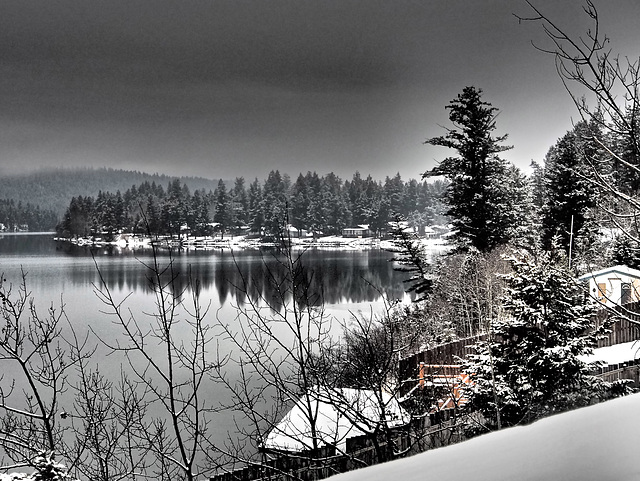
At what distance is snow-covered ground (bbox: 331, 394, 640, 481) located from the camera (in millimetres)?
1796

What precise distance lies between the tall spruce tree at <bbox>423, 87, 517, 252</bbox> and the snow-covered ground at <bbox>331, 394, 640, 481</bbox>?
26.5 metres

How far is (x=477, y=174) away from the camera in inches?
→ 1121

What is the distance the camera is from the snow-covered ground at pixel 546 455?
180cm

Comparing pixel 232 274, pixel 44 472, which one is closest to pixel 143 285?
pixel 232 274

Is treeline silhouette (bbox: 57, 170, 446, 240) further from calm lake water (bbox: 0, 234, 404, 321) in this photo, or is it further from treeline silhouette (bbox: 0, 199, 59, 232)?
calm lake water (bbox: 0, 234, 404, 321)

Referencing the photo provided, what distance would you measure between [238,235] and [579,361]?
8368 centimetres

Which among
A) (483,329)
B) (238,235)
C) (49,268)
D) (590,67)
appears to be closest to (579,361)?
(590,67)

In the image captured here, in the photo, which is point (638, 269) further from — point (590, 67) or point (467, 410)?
point (590, 67)

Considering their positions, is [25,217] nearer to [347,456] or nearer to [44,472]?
[44,472]

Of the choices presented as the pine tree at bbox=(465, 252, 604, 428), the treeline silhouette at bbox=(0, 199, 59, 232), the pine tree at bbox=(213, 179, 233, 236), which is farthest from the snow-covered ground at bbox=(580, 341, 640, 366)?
the treeline silhouette at bbox=(0, 199, 59, 232)

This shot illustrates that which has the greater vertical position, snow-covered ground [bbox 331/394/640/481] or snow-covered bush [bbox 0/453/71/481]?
snow-covered ground [bbox 331/394/640/481]

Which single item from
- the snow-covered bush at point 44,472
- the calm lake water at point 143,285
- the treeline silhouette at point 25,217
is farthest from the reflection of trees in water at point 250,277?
the treeline silhouette at point 25,217

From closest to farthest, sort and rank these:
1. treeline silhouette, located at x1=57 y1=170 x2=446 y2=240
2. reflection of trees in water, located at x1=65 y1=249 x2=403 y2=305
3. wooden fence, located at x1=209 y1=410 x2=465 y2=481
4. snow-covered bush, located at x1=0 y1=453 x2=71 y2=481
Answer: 1. snow-covered bush, located at x1=0 y1=453 x2=71 y2=481
2. wooden fence, located at x1=209 y1=410 x2=465 y2=481
3. reflection of trees in water, located at x1=65 y1=249 x2=403 y2=305
4. treeline silhouette, located at x1=57 y1=170 x2=446 y2=240

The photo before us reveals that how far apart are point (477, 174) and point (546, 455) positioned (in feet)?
91.0
